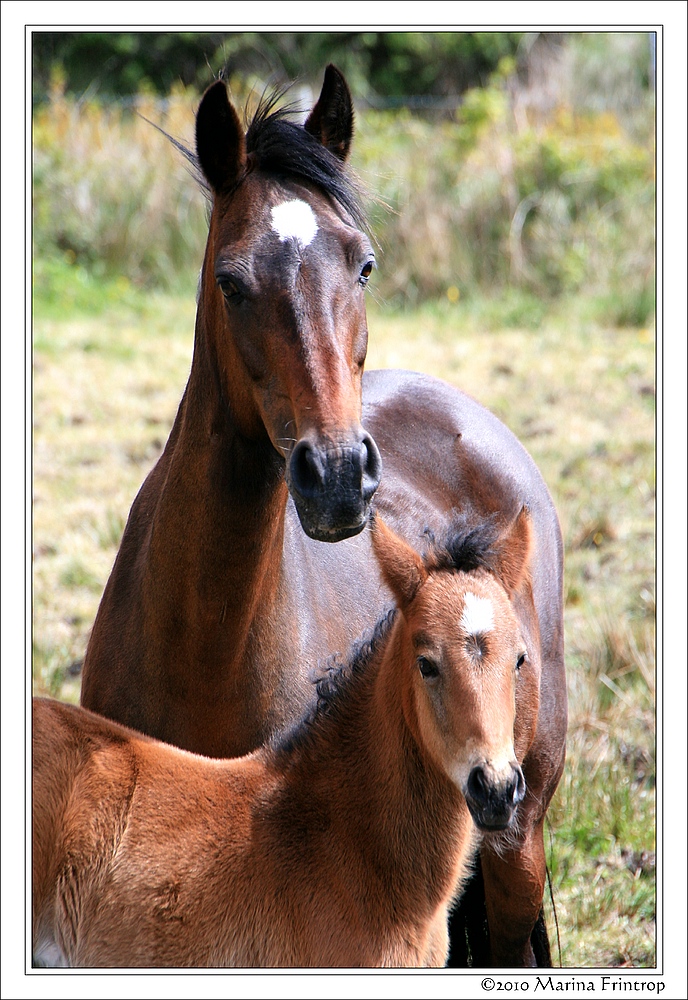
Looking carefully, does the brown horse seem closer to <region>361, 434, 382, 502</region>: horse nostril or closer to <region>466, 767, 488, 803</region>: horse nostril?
<region>361, 434, 382, 502</region>: horse nostril

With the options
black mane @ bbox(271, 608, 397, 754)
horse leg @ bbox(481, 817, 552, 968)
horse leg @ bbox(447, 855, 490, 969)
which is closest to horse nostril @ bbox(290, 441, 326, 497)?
black mane @ bbox(271, 608, 397, 754)

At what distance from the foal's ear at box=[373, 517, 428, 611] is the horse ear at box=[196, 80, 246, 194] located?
3.24ft

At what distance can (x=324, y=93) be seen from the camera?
2.86 meters

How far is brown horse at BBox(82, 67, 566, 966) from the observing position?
2447 mm

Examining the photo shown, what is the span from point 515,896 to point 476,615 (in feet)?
4.81

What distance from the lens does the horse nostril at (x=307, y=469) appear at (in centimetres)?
224

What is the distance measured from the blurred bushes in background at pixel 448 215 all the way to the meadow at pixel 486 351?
20 millimetres

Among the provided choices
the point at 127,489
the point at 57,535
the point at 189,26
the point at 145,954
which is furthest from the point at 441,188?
the point at 145,954

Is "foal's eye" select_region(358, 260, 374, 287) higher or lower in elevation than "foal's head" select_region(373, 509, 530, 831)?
higher

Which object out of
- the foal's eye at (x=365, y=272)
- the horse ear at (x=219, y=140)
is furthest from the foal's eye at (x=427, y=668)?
the horse ear at (x=219, y=140)

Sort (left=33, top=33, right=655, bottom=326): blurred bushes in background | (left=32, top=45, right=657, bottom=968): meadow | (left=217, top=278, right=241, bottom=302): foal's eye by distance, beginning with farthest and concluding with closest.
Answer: (left=33, top=33, right=655, bottom=326): blurred bushes in background < (left=32, top=45, right=657, bottom=968): meadow < (left=217, top=278, right=241, bottom=302): foal's eye

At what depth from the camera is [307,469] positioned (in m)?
2.27

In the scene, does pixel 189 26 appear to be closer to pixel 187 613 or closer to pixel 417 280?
pixel 187 613

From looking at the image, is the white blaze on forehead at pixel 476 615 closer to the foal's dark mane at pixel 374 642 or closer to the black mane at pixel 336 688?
the foal's dark mane at pixel 374 642
